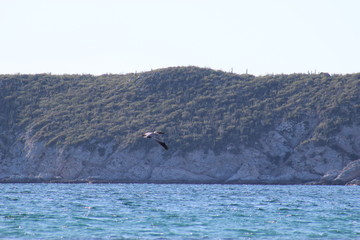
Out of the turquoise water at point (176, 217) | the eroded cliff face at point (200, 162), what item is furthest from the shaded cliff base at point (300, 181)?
the turquoise water at point (176, 217)

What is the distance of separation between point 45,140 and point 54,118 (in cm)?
1251

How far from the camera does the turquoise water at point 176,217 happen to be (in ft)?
119

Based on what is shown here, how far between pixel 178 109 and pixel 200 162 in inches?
924

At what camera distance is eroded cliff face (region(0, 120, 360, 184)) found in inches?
3893

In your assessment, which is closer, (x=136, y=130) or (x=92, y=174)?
(x=92, y=174)

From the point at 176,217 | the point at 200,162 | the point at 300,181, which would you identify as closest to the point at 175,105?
the point at 200,162

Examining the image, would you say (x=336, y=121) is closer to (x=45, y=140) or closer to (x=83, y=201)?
(x=45, y=140)

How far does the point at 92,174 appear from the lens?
331 ft

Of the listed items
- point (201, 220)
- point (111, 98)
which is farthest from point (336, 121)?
point (201, 220)

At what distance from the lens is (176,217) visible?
4406 cm

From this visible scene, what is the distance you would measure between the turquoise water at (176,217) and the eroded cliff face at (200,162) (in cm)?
3601

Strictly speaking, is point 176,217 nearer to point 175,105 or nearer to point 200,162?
point 200,162

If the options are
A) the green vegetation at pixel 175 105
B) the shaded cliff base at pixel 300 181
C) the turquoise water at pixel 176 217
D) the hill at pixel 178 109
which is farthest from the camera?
the green vegetation at pixel 175 105

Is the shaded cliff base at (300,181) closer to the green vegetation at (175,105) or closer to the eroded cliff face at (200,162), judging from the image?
the eroded cliff face at (200,162)
